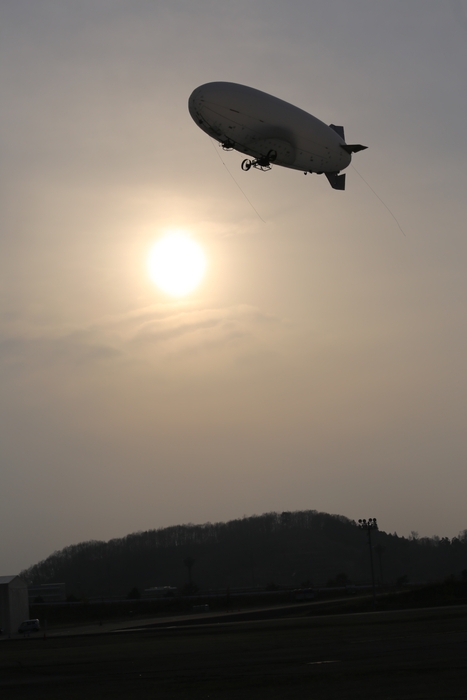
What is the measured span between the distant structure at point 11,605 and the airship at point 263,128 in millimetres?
57384

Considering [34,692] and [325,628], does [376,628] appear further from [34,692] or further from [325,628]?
[34,692]

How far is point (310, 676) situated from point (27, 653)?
88.7 ft

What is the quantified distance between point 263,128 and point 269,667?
31.3 metres

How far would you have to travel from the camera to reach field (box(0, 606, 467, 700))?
2112 cm

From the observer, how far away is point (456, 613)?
48.8 m

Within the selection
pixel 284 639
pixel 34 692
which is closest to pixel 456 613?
pixel 284 639

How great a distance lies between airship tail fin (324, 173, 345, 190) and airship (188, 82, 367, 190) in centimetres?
198

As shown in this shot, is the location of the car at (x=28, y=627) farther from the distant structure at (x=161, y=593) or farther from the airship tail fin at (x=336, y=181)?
the distant structure at (x=161, y=593)

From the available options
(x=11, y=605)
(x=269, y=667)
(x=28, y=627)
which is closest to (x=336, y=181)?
(x=269, y=667)

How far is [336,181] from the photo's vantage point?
5288 cm

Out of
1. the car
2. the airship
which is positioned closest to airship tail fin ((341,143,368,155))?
the airship

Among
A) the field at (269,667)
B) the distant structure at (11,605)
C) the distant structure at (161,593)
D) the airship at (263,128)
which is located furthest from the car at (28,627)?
the distant structure at (161,593)

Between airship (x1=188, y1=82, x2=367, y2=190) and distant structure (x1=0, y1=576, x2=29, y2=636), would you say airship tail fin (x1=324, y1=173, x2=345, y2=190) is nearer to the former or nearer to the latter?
airship (x1=188, y1=82, x2=367, y2=190)

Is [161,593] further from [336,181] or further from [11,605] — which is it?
[336,181]
